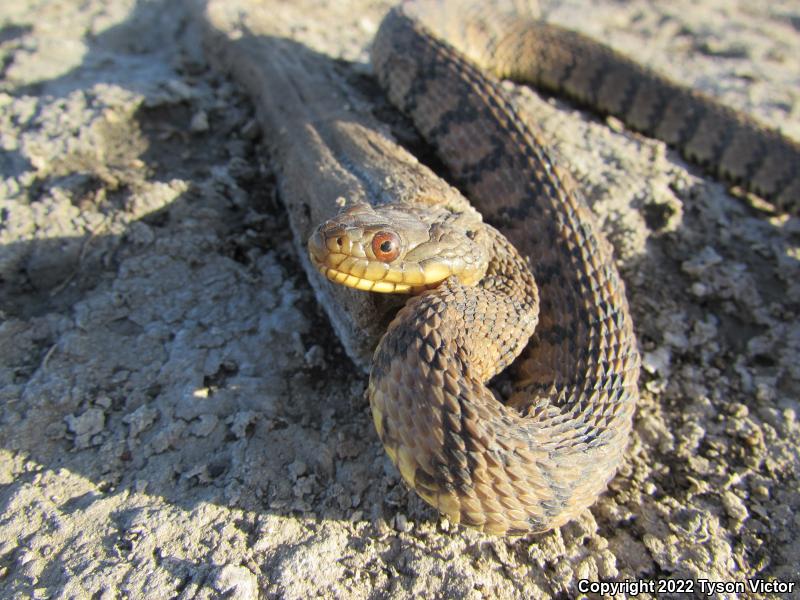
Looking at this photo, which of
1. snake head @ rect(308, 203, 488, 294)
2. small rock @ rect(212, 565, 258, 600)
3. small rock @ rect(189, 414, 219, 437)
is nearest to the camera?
small rock @ rect(212, 565, 258, 600)

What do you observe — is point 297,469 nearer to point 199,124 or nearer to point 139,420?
point 139,420

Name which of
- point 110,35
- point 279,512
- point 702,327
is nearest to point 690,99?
point 702,327

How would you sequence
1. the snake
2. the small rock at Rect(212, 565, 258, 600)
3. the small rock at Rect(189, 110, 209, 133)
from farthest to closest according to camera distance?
the small rock at Rect(189, 110, 209, 133) → the snake → the small rock at Rect(212, 565, 258, 600)

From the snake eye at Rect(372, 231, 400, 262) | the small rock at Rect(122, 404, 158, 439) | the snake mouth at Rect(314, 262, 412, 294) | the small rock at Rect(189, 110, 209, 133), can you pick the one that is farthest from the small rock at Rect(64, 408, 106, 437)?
the small rock at Rect(189, 110, 209, 133)

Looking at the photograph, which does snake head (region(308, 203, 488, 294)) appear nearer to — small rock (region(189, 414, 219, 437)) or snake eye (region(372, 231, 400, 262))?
snake eye (region(372, 231, 400, 262))

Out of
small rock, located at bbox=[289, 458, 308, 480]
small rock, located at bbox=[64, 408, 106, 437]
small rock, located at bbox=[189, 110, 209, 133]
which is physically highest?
small rock, located at bbox=[189, 110, 209, 133]

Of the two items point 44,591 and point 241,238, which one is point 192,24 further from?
point 44,591

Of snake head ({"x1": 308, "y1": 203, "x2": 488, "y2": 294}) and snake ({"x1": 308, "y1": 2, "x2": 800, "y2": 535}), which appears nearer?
snake ({"x1": 308, "y1": 2, "x2": 800, "y2": 535})

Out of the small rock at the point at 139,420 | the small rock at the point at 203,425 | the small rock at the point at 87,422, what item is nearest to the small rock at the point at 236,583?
the small rock at the point at 203,425
